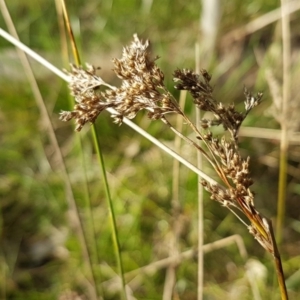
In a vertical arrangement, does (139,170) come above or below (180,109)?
above

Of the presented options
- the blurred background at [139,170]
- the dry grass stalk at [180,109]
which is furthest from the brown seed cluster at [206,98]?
the blurred background at [139,170]

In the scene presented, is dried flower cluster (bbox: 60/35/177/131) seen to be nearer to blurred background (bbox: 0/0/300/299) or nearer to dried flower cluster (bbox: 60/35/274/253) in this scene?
dried flower cluster (bbox: 60/35/274/253)

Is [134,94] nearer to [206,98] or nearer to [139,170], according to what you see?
[206,98]

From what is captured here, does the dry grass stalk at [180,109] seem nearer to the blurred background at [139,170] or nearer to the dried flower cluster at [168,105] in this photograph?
the dried flower cluster at [168,105]

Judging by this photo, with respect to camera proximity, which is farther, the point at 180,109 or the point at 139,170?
the point at 139,170

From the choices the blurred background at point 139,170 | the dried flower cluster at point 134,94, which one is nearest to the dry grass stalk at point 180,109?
the dried flower cluster at point 134,94

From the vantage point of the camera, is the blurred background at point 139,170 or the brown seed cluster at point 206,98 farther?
the blurred background at point 139,170

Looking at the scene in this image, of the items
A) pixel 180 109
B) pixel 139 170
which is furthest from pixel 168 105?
pixel 139 170

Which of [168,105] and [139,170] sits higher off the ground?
[139,170]

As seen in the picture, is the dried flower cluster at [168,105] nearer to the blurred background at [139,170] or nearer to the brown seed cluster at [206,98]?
the brown seed cluster at [206,98]

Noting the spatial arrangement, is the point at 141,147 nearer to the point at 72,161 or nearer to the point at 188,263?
the point at 72,161

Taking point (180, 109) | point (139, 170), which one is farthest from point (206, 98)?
point (139, 170)
